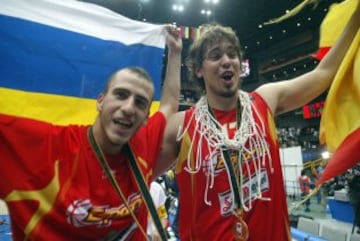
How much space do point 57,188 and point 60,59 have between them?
1.08 m

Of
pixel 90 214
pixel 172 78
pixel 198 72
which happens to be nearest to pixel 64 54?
pixel 172 78

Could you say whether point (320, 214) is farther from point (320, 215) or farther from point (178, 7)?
point (178, 7)

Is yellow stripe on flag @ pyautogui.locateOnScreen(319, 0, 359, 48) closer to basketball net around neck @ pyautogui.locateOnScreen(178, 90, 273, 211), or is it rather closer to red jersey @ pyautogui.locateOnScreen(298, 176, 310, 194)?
basketball net around neck @ pyautogui.locateOnScreen(178, 90, 273, 211)

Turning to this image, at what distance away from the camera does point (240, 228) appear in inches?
46.6

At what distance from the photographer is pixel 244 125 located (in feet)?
4.45

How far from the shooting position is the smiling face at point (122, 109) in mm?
1243

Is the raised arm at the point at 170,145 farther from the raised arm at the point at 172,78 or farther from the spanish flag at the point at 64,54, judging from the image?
the spanish flag at the point at 64,54

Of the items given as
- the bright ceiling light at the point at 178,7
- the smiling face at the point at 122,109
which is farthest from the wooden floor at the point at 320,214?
the bright ceiling light at the point at 178,7

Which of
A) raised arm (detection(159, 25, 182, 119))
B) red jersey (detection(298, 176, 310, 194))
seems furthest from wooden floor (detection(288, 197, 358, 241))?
raised arm (detection(159, 25, 182, 119))

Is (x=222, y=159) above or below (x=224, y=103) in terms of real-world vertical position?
below

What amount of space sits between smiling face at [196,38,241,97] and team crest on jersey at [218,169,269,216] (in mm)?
403

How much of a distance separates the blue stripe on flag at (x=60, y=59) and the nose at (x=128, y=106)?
0.77 metres

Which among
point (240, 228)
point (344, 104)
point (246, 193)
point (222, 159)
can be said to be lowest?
point (240, 228)

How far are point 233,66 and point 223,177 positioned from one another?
1.64ft
